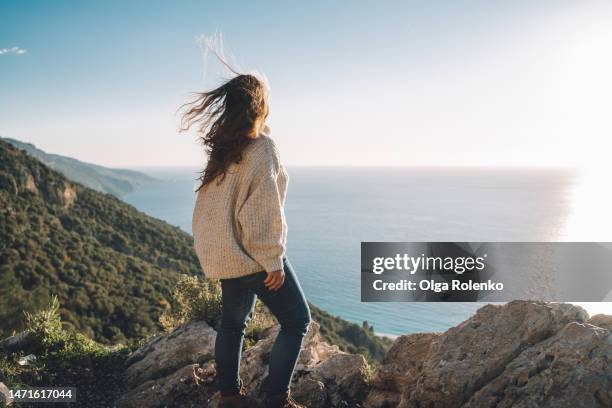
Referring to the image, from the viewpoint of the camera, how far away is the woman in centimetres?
228

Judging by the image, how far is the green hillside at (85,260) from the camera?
1798 cm

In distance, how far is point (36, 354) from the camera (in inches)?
168

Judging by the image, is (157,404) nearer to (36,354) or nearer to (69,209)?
(36,354)

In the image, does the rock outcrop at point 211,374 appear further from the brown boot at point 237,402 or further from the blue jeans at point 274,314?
the blue jeans at point 274,314

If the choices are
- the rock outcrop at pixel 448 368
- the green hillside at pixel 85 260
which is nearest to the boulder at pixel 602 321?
the rock outcrop at pixel 448 368

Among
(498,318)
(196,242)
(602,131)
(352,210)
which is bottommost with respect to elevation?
(352,210)

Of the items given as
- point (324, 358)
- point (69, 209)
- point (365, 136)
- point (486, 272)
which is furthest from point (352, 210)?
point (324, 358)

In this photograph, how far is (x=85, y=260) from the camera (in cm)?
2222

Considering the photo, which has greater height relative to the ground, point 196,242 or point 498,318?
point 196,242

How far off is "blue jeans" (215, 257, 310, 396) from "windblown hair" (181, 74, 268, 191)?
21.2 inches

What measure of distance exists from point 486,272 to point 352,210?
80.1 m

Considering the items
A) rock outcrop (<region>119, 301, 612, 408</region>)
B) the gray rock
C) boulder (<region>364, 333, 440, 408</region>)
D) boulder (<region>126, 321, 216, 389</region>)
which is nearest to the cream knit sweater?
rock outcrop (<region>119, 301, 612, 408</region>)

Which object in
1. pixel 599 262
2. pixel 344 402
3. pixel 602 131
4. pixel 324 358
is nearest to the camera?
pixel 344 402

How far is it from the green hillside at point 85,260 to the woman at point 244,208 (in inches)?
391
